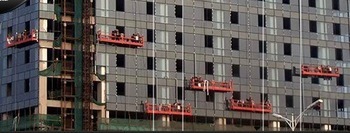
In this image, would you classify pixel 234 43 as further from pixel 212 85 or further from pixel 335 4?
pixel 335 4

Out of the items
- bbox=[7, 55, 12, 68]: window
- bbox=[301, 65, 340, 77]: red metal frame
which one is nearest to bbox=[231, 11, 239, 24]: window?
bbox=[301, 65, 340, 77]: red metal frame

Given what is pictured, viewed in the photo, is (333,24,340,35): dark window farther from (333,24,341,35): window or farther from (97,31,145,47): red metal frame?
(97,31,145,47): red metal frame

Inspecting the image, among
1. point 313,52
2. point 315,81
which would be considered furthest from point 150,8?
point 315,81

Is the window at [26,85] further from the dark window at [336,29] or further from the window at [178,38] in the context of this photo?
the dark window at [336,29]

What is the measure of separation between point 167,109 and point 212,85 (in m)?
6.55

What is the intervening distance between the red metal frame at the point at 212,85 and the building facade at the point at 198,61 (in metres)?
0.62

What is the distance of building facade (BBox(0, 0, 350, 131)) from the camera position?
93500 millimetres

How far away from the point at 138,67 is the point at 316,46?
24.1 meters

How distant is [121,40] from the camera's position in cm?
9438

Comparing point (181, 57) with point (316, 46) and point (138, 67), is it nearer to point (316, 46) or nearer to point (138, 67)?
point (138, 67)

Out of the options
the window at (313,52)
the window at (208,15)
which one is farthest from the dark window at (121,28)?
the window at (313,52)

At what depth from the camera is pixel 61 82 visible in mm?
93125

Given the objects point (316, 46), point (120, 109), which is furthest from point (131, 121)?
point (316, 46)

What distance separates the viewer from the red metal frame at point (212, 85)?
314 feet
